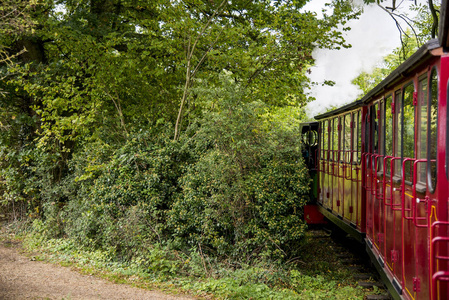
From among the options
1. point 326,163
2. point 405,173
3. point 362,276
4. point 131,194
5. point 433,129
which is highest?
point 433,129

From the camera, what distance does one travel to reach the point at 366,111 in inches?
327

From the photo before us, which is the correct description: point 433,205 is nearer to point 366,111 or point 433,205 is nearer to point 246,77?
point 366,111

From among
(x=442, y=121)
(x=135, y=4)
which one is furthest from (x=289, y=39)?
(x=442, y=121)

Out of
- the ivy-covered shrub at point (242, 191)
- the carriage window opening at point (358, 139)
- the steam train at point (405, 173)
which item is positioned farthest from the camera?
the ivy-covered shrub at point (242, 191)

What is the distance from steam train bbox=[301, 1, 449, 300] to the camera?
12.0ft

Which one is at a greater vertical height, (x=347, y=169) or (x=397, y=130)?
(x=397, y=130)

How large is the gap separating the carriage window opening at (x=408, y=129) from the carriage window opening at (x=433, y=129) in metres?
0.64

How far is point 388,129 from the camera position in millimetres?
6070

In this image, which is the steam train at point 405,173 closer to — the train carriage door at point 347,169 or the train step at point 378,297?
the train carriage door at point 347,169

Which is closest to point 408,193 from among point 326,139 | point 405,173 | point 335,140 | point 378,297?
point 405,173

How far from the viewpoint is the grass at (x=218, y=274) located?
7949mm

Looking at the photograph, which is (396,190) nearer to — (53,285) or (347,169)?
(347,169)

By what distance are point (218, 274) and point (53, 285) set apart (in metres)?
3.23

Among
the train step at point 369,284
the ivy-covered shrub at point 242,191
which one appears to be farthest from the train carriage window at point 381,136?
the ivy-covered shrub at point 242,191
